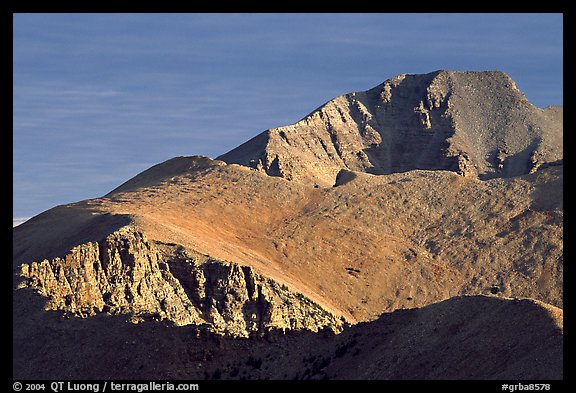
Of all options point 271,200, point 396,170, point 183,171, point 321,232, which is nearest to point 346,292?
point 321,232

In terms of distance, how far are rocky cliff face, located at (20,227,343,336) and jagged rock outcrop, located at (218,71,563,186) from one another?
6994 cm

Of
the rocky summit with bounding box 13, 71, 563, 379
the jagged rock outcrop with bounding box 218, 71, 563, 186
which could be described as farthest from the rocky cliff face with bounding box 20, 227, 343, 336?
the jagged rock outcrop with bounding box 218, 71, 563, 186

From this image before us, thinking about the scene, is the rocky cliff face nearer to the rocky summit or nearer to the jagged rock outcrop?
the rocky summit

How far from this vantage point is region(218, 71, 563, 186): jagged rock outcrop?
162625 millimetres

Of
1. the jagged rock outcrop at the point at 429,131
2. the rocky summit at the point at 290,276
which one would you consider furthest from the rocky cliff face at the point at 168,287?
the jagged rock outcrop at the point at 429,131

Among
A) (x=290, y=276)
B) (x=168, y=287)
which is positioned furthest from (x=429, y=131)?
(x=168, y=287)

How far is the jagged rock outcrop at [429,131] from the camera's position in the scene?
162625 mm

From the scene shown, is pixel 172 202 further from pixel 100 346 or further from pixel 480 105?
pixel 480 105

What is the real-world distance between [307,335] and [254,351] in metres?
2.85

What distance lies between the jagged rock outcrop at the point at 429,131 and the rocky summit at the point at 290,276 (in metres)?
6.86

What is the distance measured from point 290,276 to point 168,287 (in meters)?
15.3

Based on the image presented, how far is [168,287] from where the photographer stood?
81812 mm

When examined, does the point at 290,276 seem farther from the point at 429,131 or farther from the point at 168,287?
the point at 429,131

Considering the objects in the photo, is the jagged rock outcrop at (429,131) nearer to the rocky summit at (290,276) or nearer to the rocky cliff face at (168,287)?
the rocky summit at (290,276)
